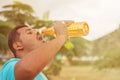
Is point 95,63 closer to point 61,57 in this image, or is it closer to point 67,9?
point 61,57

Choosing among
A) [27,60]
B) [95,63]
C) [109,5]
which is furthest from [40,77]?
[109,5]

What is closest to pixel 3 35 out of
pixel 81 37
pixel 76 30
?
pixel 81 37

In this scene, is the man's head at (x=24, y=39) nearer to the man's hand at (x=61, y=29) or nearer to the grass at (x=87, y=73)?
the man's hand at (x=61, y=29)

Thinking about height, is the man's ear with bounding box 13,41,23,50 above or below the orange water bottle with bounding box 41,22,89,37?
below

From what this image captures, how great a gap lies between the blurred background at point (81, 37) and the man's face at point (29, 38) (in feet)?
3.07

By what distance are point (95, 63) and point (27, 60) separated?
110 centimetres

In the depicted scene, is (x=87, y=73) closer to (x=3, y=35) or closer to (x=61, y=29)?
(x=3, y=35)

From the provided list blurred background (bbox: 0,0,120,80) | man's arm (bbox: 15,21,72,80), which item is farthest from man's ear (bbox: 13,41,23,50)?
blurred background (bbox: 0,0,120,80)

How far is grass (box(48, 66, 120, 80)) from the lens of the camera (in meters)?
1.57

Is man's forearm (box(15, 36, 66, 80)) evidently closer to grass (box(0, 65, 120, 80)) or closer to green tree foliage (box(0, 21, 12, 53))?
grass (box(0, 65, 120, 80))

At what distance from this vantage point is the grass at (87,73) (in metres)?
1.57

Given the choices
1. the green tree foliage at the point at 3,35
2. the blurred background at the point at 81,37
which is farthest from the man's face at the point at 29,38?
the green tree foliage at the point at 3,35

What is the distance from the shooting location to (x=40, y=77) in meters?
0.65

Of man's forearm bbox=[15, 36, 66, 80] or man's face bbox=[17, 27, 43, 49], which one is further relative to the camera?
man's face bbox=[17, 27, 43, 49]
